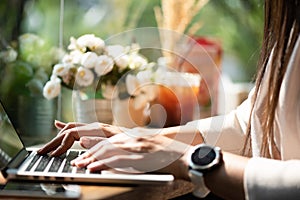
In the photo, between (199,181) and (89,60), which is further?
(89,60)

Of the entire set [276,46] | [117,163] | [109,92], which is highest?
[276,46]

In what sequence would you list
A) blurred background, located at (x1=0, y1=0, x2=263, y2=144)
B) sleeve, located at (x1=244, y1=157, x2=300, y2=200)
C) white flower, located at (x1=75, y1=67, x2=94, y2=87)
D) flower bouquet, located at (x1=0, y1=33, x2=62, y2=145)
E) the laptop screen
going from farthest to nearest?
blurred background, located at (x1=0, y1=0, x2=263, y2=144) → flower bouquet, located at (x1=0, y1=33, x2=62, y2=145) → white flower, located at (x1=75, y1=67, x2=94, y2=87) → the laptop screen → sleeve, located at (x1=244, y1=157, x2=300, y2=200)

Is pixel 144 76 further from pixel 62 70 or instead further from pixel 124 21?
pixel 124 21

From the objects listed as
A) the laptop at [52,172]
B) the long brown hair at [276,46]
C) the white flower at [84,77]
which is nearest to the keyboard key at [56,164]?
the laptop at [52,172]

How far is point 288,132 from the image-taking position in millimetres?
926

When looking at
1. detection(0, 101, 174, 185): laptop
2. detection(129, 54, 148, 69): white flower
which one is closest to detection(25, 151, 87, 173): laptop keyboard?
detection(0, 101, 174, 185): laptop

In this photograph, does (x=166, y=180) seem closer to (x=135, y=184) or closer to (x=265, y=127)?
(x=135, y=184)

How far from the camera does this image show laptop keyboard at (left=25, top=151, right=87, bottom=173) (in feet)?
2.93

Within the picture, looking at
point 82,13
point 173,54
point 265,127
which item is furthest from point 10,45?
point 265,127

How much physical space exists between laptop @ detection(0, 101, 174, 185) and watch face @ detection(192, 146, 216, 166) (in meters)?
0.05

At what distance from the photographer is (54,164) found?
3.08ft

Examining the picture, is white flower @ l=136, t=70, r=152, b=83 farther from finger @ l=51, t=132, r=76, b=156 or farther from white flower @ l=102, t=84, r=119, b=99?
finger @ l=51, t=132, r=76, b=156

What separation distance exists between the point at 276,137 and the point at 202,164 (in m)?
0.17

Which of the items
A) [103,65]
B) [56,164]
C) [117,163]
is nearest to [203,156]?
[117,163]
